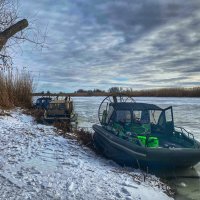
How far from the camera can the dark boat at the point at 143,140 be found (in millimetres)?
7586

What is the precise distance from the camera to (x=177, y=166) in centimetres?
798

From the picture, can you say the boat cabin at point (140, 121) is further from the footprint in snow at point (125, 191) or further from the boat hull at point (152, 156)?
the footprint in snow at point (125, 191)

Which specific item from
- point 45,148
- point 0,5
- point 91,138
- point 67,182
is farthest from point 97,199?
point 91,138

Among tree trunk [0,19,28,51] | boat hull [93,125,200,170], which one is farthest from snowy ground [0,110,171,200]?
tree trunk [0,19,28,51]

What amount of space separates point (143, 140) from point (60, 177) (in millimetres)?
3325

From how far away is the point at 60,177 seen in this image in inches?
224

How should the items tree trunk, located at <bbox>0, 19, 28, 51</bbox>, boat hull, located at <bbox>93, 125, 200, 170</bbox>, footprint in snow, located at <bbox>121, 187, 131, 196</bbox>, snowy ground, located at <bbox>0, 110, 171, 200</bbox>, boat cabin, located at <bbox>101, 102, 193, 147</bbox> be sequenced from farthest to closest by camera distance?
1. boat cabin, located at <bbox>101, 102, 193, 147</bbox>
2. boat hull, located at <bbox>93, 125, 200, 170</bbox>
3. footprint in snow, located at <bbox>121, 187, 131, 196</bbox>
4. snowy ground, located at <bbox>0, 110, 171, 200</bbox>
5. tree trunk, located at <bbox>0, 19, 28, 51</bbox>

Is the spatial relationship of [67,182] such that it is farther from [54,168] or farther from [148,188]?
[148,188]

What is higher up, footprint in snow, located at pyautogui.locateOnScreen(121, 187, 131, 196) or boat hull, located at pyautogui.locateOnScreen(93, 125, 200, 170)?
boat hull, located at pyautogui.locateOnScreen(93, 125, 200, 170)

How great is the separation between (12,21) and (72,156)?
135 inches

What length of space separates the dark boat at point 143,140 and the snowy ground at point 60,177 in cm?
51

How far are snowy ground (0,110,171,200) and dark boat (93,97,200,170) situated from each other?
0.51 m

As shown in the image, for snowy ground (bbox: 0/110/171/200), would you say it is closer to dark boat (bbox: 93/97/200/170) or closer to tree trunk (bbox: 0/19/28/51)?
dark boat (bbox: 93/97/200/170)

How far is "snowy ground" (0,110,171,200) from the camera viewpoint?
5.01 metres
